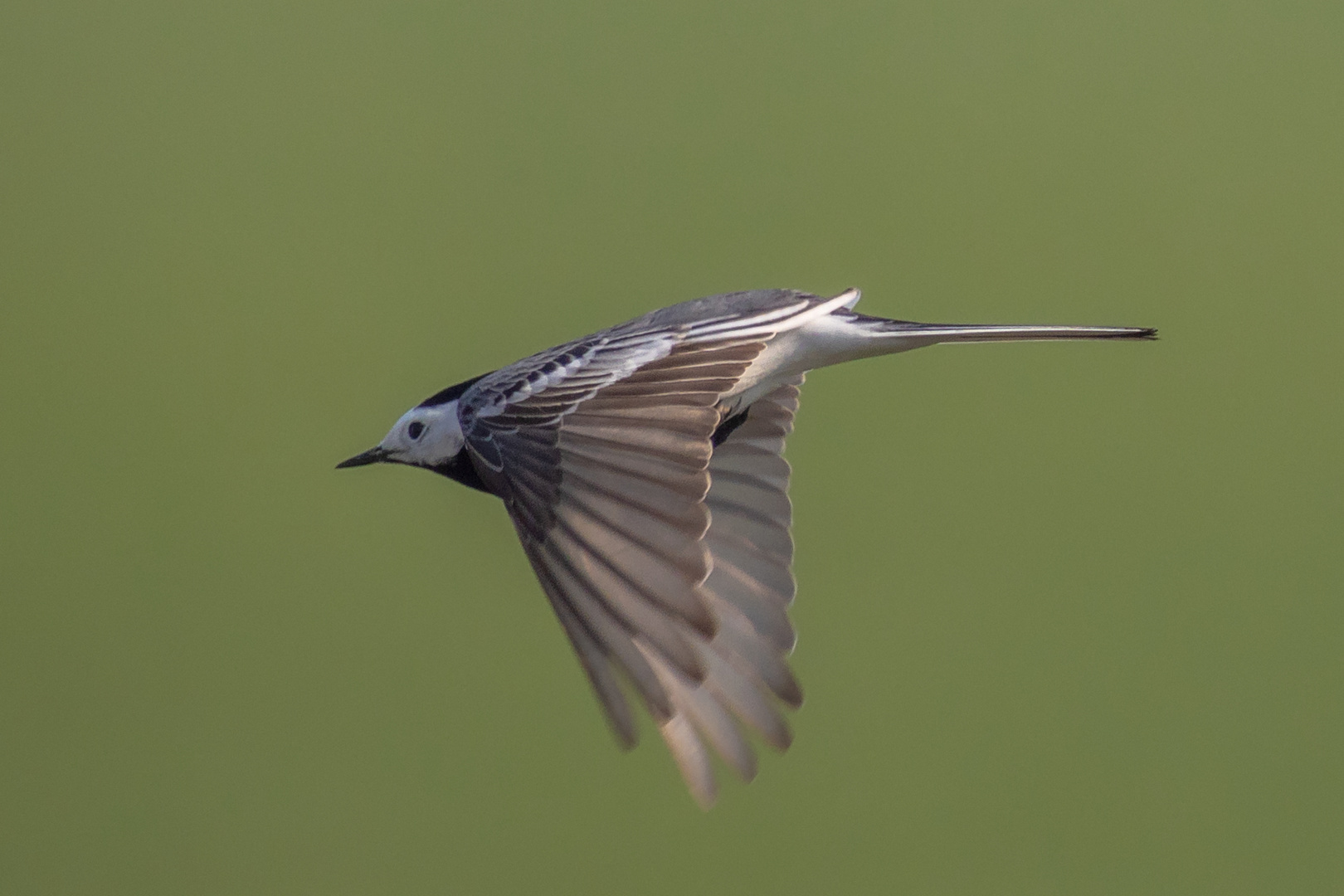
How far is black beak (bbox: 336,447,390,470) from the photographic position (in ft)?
4.42

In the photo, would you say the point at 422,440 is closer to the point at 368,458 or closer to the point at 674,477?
the point at 368,458

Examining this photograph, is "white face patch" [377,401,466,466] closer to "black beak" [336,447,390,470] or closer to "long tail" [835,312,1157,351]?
"black beak" [336,447,390,470]

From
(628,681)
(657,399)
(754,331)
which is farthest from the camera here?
(754,331)

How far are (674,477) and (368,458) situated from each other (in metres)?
0.46

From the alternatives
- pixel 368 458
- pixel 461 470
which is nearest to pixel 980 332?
pixel 461 470

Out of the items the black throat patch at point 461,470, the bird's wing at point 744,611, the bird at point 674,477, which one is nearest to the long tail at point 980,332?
the bird at point 674,477

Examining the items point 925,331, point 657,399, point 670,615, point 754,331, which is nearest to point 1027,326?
point 925,331

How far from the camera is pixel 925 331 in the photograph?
1.28 metres

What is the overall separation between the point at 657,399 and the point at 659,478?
0.10 m

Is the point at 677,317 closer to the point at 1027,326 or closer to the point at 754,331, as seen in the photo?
the point at 754,331

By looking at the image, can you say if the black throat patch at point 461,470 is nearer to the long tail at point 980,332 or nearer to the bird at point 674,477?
the bird at point 674,477

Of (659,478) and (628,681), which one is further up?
(659,478)

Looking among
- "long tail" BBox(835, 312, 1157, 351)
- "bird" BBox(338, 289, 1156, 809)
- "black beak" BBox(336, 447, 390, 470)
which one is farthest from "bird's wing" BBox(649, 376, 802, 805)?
"black beak" BBox(336, 447, 390, 470)

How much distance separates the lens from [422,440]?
4.27 ft
